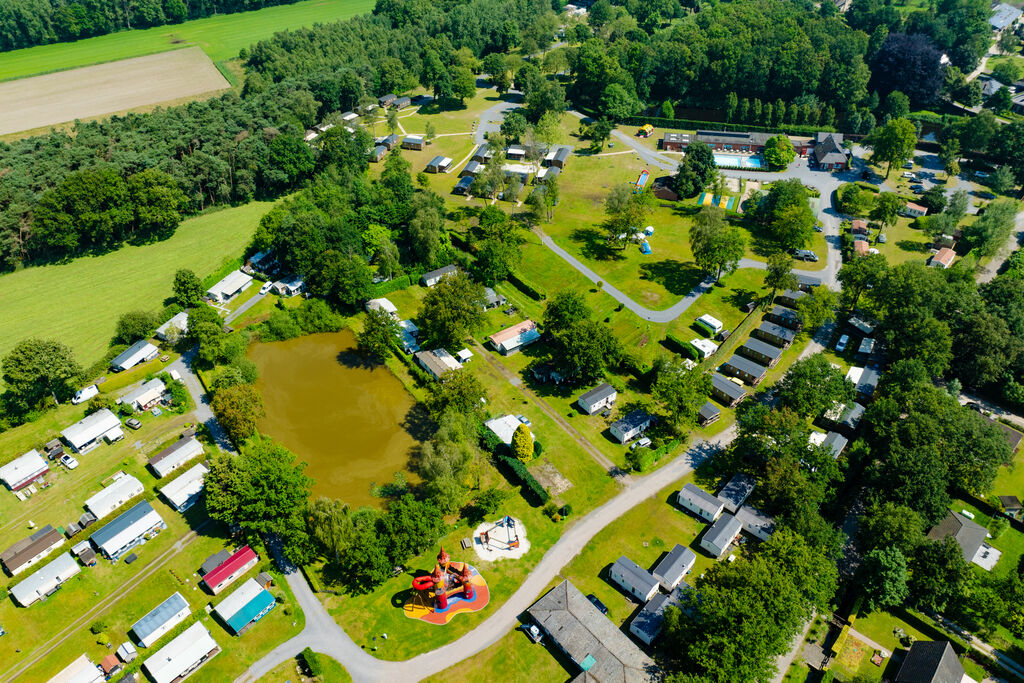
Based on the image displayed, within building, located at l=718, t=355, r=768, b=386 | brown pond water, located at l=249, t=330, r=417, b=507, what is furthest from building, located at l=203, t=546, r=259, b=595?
building, located at l=718, t=355, r=768, b=386

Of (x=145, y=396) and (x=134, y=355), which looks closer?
(x=145, y=396)

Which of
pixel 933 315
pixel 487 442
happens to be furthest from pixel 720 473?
pixel 933 315

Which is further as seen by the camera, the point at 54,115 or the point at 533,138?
the point at 54,115

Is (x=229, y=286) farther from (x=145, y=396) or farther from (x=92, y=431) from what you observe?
(x=92, y=431)

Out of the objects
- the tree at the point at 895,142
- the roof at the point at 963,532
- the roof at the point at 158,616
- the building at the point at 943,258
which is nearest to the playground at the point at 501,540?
the roof at the point at 158,616

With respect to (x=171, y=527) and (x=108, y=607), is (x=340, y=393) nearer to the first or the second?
(x=171, y=527)

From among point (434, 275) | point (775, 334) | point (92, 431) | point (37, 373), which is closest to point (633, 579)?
point (775, 334)
